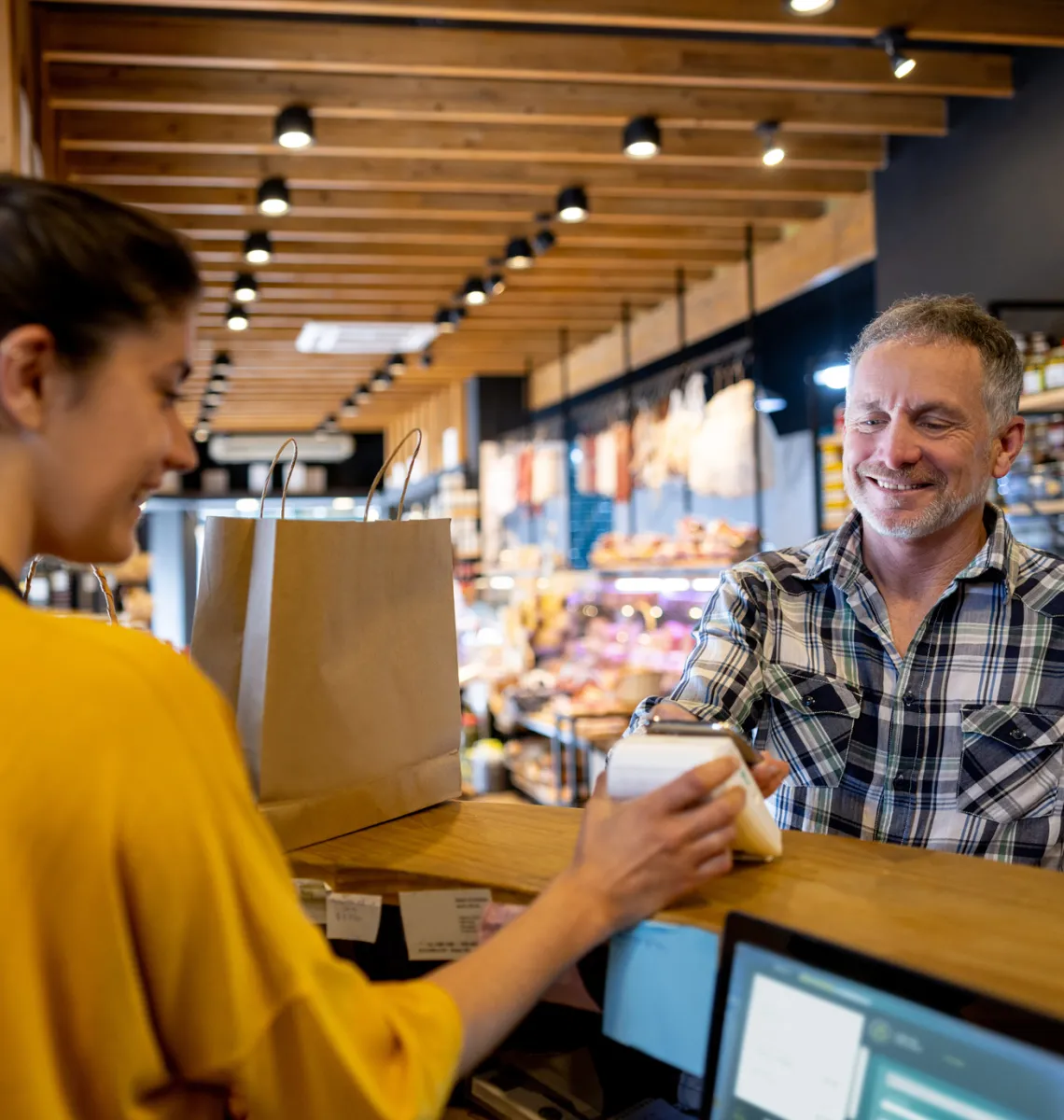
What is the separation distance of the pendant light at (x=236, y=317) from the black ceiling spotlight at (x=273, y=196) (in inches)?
85.1

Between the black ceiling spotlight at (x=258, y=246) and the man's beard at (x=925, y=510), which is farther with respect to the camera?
the black ceiling spotlight at (x=258, y=246)

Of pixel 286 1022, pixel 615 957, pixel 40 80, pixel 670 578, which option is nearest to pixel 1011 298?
pixel 670 578

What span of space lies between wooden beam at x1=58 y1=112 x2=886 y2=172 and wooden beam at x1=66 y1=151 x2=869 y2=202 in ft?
0.15

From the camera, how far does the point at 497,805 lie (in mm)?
1405

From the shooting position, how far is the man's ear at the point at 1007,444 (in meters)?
1.75

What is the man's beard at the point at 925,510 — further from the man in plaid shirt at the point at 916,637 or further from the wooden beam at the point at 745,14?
the wooden beam at the point at 745,14

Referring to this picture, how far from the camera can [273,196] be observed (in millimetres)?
4840

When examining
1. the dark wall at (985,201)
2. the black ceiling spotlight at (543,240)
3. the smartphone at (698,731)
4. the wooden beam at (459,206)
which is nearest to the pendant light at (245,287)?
the wooden beam at (459,206)

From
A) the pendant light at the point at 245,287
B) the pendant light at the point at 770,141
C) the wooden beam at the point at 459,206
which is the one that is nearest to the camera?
the pendant light at the point at 770,141

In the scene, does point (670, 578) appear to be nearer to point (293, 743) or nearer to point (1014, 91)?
point (1014, 91)

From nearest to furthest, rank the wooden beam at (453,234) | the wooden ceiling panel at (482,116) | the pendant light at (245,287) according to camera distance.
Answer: the wooden ceiling panel at (482,116)
the wooden beam at (453,234)
the pendant light at (245,287)

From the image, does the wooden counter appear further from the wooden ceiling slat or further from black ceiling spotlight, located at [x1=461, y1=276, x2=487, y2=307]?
black ceiling spotlight, located at [x1=461, y1=276, x2=487, y2=307]

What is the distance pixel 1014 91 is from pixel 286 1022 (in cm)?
473

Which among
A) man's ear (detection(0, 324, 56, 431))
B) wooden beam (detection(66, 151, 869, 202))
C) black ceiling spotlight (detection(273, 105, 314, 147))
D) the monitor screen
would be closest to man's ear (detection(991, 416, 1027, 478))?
the monitor screen
